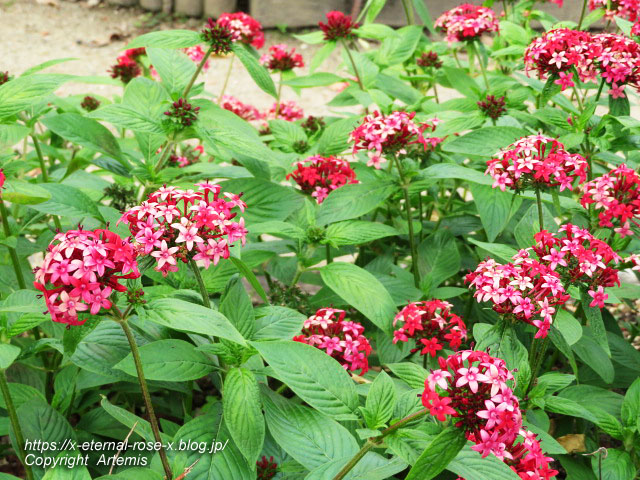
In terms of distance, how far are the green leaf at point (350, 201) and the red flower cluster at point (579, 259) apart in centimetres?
54

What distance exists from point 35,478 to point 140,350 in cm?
39

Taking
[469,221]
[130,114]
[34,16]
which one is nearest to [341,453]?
[130,114]

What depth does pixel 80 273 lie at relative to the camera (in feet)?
3.62

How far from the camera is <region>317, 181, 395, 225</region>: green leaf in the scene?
1.96 meters

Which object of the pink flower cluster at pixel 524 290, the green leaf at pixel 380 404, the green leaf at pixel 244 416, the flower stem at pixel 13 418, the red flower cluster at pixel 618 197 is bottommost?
the flower stem at pixel 13 418

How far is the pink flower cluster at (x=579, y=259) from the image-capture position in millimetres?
1532

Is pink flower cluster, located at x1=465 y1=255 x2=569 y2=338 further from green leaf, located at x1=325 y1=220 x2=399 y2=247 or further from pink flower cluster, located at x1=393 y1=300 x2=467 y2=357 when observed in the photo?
green leaf, located at x1=325 y1=220 x2=399 y2=247

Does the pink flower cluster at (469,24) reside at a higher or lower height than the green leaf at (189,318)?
higher

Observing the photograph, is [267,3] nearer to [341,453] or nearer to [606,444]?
[606,444]

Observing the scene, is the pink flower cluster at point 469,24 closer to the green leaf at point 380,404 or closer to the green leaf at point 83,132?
the green leaf at point 83,132

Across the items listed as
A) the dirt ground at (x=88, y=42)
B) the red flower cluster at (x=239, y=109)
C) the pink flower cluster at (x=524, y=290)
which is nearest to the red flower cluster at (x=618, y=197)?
the pink flower cluster at (x=524, y=290)

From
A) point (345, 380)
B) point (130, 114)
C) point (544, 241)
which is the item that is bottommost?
point (345, 380)

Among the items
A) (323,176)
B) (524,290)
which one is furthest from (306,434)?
(323,176)

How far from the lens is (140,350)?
4.64 feet
